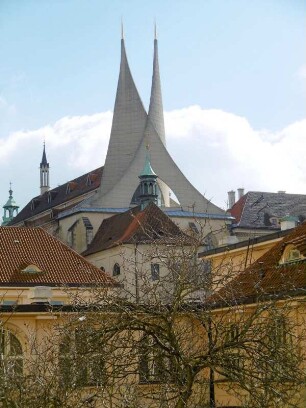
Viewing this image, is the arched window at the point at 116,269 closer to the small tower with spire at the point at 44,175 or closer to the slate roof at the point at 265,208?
the slate roof at the point at 265,208

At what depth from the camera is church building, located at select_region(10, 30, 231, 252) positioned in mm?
84625

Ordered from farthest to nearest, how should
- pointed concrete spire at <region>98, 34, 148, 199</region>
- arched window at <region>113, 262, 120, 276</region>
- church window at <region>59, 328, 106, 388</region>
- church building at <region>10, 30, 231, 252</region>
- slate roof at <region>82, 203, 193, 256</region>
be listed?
1. pointed concrete spire at <region>98, 34, 148, 199</region>
2. church building at <region>10, 30, 231, 252</region>
3. arched window at <region>113, 262, 120, 276</region>
4. slate roof at <region>82, 203, 193, 256</region>
5. church window at <region>59, 328, 106, 388</region>

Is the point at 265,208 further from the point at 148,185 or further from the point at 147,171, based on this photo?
the point at 148,185

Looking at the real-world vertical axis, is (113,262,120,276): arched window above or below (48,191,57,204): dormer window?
below

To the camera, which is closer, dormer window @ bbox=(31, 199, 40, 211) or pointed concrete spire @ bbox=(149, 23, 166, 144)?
pointed concrete spire @ bbox=(149, 23, 166, 144)

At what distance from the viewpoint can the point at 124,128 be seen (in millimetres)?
96250

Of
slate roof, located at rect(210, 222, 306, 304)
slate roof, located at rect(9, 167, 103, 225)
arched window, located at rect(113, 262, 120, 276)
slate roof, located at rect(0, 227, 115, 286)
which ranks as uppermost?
slate roof, located at rect(9, 167, 103, 225)

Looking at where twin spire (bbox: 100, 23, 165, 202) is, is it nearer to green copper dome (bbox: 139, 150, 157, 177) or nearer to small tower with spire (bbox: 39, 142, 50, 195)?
green copper dome (bbox: 139, 150, 157, 177)

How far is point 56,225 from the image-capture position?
8944 centimetres

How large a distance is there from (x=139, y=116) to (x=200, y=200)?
1178 cm

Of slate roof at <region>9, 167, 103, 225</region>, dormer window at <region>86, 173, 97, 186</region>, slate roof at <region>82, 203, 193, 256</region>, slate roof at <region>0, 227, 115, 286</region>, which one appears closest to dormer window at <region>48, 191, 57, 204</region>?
slate roof at <region>9, 167, 103, 225</region>

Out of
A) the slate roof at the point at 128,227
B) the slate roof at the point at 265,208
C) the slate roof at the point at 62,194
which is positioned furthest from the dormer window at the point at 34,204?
the slate roof at the point at 128,227

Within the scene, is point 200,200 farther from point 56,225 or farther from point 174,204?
point 56,225

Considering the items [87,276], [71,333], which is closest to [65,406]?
[71,333]
